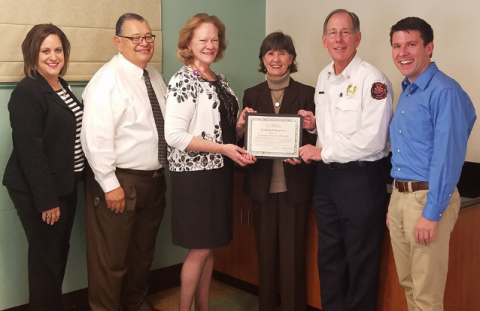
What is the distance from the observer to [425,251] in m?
2.00

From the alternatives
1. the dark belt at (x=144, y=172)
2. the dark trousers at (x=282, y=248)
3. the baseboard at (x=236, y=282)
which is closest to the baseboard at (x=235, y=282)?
the baseboard at (x=236, y=282)

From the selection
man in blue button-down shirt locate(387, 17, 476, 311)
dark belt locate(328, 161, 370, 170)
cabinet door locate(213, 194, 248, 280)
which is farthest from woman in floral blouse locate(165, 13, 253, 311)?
man in blue button-down shirt locate(387, 17, 476, 311)

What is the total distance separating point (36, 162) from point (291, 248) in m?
1.37

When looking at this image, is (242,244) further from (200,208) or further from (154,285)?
(200,208)

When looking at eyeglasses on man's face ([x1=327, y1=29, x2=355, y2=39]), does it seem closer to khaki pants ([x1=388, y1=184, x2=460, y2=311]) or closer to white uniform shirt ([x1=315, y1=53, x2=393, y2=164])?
white uniform shirt ([x1=315, y1=53, x2=393, y2=164])

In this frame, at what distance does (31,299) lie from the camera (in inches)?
99.3

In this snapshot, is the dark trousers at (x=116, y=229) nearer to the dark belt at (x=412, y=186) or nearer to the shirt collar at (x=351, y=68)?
the shirt collar at (x=351, y=68)

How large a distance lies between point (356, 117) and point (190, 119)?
80 centimetres

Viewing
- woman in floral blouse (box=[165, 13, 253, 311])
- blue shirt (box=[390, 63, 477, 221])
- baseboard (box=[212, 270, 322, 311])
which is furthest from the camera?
baseboard (box=[212, 270, 322, 311])

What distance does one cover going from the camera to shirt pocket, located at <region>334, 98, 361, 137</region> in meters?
2.32

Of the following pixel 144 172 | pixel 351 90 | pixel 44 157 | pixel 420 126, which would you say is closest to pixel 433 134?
pixel 420 126

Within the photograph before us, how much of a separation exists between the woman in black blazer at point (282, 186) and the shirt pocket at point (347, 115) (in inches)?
10.8

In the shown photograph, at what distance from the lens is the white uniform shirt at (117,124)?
8.05ft

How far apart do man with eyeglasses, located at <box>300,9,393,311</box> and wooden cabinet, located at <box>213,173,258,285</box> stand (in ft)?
2.48
